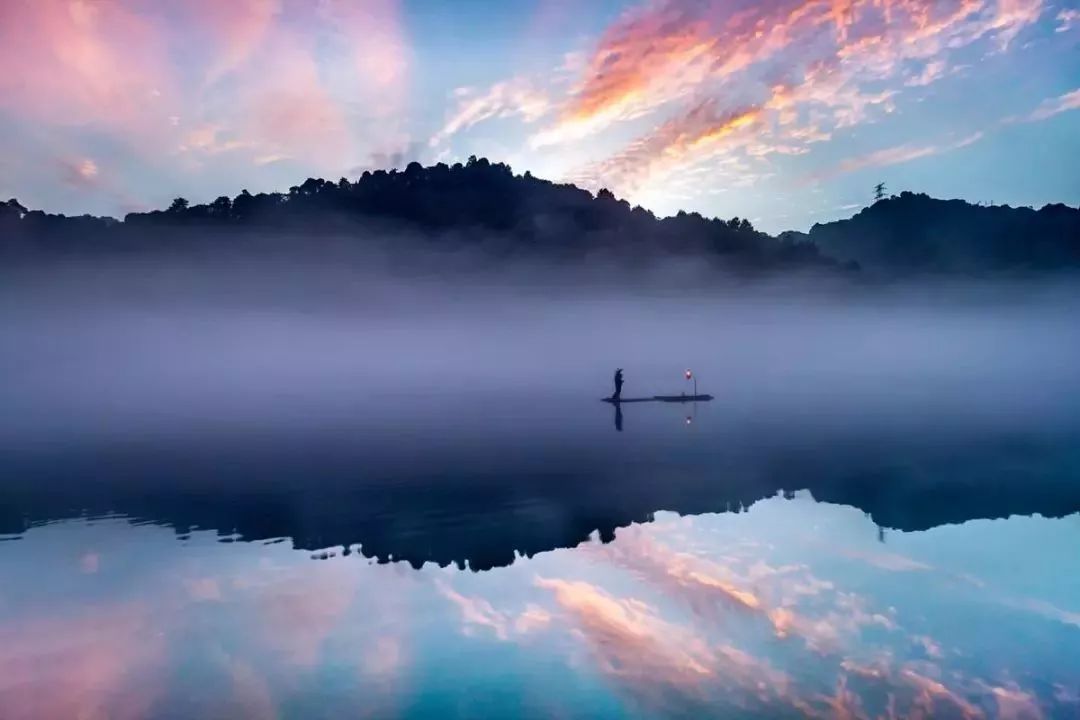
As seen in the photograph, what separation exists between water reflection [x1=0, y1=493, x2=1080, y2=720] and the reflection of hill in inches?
98.5

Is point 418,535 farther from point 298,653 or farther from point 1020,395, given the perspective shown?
point 1020,395

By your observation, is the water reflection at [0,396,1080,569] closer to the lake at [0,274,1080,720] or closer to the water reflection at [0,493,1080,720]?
the lake at [0,274,1080,720]

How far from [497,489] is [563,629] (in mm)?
15149

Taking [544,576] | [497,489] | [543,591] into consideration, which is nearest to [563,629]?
[543,591]

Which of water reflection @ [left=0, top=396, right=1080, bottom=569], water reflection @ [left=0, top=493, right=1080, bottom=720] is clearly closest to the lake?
water reflection @ [left=0, top=493, right=1080, bottom=720]

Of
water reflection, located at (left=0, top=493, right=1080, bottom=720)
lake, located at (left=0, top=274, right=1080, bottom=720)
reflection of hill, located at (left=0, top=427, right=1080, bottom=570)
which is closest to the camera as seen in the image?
water reflection, located at (left=0, top=493, right=1080, bottom=720)

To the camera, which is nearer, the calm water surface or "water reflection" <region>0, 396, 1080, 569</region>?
the calm water surface

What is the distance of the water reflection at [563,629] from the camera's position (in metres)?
13.4

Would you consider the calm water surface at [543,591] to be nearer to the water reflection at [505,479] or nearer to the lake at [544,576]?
the lake at [544,576]

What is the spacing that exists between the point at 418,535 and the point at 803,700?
1414cm

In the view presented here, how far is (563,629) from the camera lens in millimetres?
16625

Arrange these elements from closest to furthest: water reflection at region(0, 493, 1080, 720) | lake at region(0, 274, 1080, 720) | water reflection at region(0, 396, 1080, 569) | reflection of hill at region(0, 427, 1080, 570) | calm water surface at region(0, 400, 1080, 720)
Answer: water reflection at region(0, 493, 1080, 720), calm water surface at region(0, 400, 1080, 720), lake at region(0, 274, 1080, 720), reflection of hill at region(0, 427, 1080, 570), water reflection at region(0, 396, 1080, 569)

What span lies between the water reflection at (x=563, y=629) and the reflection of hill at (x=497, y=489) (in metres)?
2.50

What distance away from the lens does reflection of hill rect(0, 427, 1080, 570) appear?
25.3 metres
